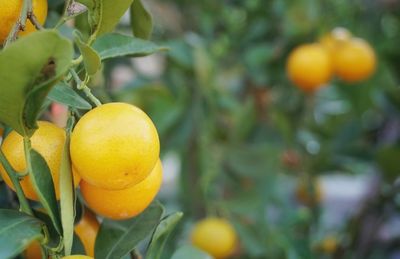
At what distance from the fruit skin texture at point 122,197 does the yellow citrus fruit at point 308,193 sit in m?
0.99

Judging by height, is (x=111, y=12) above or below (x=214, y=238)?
above

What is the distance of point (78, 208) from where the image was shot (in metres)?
0.55

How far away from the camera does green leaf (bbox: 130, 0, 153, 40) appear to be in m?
0.56

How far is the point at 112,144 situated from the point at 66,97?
5 centimetres

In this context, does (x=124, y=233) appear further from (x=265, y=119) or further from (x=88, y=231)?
(x=265, y=119)

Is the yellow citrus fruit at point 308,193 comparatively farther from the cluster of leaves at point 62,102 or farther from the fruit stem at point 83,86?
the fruit stem at point 83,86

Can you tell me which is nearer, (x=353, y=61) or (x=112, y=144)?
(x=112, y=144)

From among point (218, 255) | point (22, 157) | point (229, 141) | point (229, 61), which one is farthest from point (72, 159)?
point (229, 61)

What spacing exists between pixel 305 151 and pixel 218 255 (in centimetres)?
51

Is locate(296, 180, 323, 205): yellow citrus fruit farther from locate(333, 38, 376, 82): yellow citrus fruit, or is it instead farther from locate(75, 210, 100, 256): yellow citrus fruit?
locate(75, 210, 100, 256): yellow citrus fruit

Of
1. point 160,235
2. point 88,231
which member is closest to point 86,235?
point 88,231

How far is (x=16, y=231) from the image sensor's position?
16.9 inches

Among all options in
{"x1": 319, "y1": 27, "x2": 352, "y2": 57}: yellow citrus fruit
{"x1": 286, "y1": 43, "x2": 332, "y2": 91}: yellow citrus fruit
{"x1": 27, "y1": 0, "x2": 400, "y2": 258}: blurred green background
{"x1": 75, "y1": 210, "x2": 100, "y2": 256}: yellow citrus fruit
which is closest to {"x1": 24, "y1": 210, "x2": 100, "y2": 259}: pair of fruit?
{"x1": 75, "y1": 210, "x2": 100, "y2": 256}: yellow citrus fruit

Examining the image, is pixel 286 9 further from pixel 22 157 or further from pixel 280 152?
pixel 22 157
